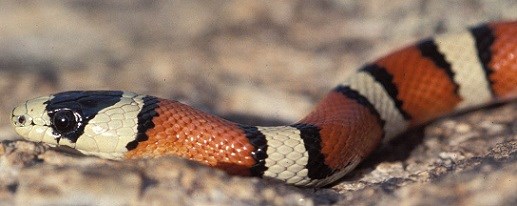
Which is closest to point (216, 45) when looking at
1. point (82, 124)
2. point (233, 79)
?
point (233, 79)

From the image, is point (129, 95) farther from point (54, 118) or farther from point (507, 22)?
point (507, 22)

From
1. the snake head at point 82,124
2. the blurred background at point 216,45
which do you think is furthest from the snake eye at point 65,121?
the blurred background at point 216,45

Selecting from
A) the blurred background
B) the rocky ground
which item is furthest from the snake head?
the blurred background

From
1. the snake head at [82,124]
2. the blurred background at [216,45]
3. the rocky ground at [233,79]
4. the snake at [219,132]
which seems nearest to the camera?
the rocky ground at [233,79]

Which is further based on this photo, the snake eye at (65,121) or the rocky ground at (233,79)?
the snake eye at (65,121)

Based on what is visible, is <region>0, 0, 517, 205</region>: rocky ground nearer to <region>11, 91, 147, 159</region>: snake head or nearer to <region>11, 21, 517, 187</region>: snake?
<region>11, 21, 517, 187</region>: snake

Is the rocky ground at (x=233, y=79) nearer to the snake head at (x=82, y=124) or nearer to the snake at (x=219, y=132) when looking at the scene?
the snake at (x=219, y=132)

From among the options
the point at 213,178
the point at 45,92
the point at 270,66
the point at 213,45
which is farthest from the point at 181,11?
the point at 213,178
